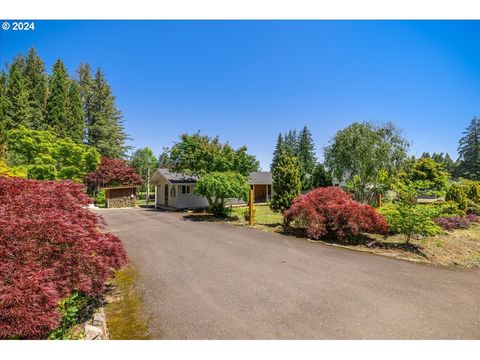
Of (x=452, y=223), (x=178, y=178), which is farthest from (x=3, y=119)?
(x=452, y=223)

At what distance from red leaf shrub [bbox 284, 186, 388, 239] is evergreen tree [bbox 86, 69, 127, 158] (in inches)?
1311

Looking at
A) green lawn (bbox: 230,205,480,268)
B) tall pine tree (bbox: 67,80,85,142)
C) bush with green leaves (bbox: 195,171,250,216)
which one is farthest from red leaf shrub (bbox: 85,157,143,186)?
green lawn (bbox: 230,205,480,268)

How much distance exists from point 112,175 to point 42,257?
2337 centimetres

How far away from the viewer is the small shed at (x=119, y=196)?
2345cm

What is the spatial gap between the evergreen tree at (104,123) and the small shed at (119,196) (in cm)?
1419

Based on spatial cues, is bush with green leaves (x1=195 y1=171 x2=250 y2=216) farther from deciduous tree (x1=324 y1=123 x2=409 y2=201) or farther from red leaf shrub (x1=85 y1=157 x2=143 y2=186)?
red leaf shrub (x1=85 y1=157 x2=143 y2=186)

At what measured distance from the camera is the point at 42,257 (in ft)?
12.4

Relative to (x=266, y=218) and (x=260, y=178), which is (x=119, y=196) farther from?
(x=266, y=218)

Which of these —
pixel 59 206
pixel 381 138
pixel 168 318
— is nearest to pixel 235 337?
pixel 168 318

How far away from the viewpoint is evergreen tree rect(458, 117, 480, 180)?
158 feet

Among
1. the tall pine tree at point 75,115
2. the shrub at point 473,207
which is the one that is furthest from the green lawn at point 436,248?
the tall pine tree at point 75,115

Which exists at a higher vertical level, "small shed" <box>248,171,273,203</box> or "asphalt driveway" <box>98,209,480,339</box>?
"small shed" <box>248,171,273,203</box>

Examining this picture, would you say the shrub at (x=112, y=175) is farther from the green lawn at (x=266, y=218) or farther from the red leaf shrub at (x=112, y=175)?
the green lawn at (x=266, y=218)

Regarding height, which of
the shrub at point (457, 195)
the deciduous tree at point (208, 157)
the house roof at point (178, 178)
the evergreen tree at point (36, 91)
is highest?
the evergreen tree at point (36, 91)
